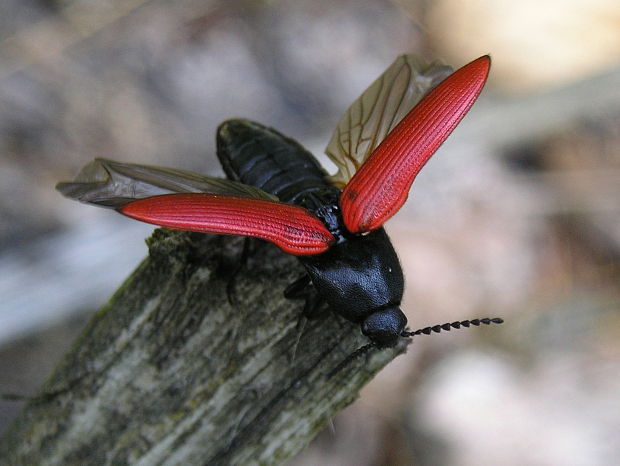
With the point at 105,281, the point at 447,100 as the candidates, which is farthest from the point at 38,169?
the point at 447,100

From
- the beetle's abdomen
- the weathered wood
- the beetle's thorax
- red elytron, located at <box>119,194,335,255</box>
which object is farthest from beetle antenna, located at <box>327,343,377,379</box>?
the beetle's abdomen

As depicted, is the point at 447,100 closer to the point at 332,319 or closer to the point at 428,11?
the point at 332,319

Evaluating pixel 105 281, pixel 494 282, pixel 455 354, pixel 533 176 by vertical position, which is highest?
pixel 105 281

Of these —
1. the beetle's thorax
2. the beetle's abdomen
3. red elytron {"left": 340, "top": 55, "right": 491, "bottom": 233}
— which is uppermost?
the beetle's abdomen

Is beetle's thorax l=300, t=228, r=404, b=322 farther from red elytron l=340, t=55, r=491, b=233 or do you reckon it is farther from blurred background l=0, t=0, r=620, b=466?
blurred background l=0, t=0, r=620, b=466

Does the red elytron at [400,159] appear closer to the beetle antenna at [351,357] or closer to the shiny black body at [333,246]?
the shiny black body at [333,246]

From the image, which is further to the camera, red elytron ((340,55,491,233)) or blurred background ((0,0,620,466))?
blurred background ((0,0,620,466))
